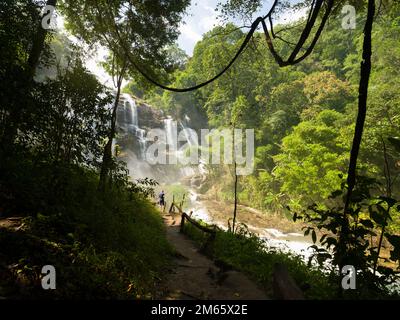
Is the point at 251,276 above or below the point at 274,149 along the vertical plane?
below

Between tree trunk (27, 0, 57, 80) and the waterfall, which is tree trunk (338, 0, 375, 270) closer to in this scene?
tree trunk (27, 0, 57, 80)

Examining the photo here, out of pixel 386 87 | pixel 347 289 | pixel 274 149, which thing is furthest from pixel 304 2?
pixel 274 149

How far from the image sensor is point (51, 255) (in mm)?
4488

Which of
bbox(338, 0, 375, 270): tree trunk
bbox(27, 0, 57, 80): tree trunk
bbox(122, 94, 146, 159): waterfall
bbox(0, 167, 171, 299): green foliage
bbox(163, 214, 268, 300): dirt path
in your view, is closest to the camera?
bbox(338, 0, 375, 270): tree trunk

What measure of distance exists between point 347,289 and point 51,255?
5142 mm

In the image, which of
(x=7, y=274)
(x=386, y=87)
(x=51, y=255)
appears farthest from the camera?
(x=386, y=87)

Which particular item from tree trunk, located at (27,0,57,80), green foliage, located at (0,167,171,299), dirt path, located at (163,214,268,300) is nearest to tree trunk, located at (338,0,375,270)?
dirt path, located at (163,214,268,300)

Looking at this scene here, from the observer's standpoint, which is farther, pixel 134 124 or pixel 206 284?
pixel 134 124

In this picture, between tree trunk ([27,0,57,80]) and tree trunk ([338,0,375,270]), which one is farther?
tree trunk ([27,0,57,80])

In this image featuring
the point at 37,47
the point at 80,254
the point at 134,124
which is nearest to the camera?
the point at 80,254

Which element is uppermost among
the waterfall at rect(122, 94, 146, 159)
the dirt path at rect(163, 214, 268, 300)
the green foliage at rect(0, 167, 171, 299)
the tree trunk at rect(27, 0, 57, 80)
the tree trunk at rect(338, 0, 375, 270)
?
the waterfall at rect(122, 94, 146, 159)

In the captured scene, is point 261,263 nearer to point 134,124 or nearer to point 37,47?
point 37,47

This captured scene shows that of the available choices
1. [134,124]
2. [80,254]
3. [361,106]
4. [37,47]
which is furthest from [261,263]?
[134,124]
